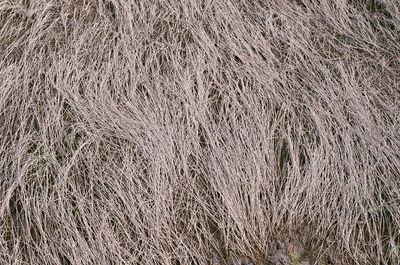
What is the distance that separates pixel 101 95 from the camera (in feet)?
9.72

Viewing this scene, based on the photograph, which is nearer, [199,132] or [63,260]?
[63,260]

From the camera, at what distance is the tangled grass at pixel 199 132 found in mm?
2639

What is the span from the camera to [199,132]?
291 centimetres

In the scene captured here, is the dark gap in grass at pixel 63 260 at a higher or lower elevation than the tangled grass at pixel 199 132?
lower

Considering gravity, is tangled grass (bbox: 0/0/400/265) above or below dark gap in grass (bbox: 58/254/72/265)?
above

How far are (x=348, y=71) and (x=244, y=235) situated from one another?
1040mm

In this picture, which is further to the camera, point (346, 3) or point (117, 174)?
point (346, 3)

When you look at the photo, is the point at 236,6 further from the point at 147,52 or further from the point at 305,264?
the point at 305,264

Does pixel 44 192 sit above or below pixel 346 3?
below

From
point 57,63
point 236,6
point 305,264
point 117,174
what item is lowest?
point 305,264

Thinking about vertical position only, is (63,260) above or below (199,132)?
below

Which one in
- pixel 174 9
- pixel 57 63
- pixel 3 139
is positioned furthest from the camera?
pixel 174 9

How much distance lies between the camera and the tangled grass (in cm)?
264

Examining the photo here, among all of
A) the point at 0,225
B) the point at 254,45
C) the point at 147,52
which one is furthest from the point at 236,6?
the point at 0,225
